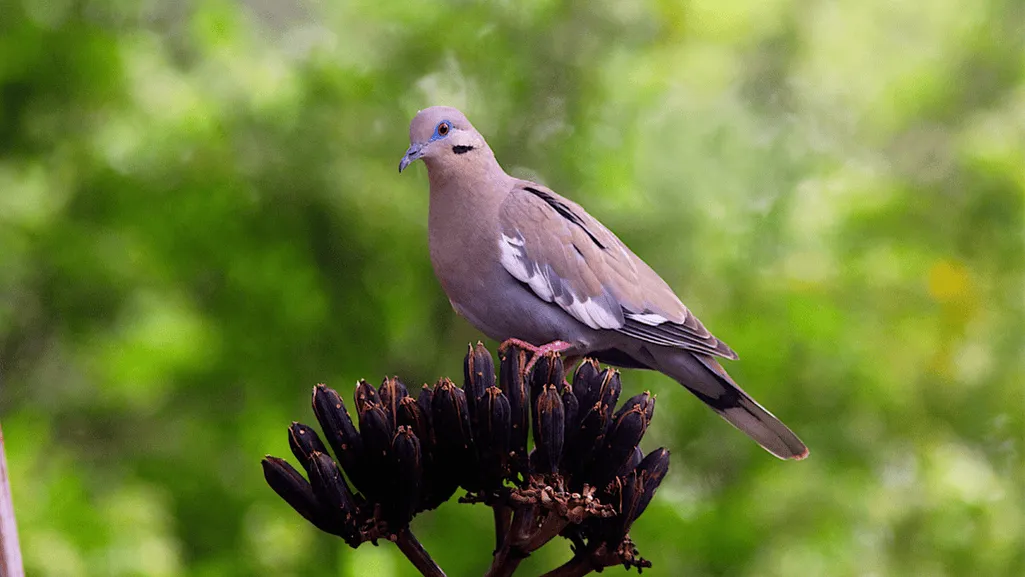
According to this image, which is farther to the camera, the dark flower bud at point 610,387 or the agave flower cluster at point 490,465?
the dark flower bud at point 610,387

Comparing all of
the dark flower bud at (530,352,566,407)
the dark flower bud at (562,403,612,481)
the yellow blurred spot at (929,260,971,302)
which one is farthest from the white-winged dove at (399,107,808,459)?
the yellow blurred spot at (929,260,971,302)

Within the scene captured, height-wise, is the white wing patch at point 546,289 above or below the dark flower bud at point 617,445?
above

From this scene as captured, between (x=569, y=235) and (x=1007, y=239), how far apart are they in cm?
390

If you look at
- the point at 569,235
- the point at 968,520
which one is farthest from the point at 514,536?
the point at 968,520

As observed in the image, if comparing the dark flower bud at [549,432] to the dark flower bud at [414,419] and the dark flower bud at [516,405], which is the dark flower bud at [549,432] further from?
the dark flower bud at [414,419]

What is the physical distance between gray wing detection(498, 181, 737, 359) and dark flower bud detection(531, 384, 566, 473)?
1.37 ft

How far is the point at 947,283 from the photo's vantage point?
5.18 metres

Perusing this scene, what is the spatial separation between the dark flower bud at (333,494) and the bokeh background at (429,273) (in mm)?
3066

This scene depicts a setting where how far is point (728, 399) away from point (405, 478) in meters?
0.82

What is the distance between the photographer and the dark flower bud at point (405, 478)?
1473 mm

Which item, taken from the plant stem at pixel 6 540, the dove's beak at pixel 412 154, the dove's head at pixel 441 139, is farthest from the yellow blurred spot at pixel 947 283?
the plant stem at pixel 6 540

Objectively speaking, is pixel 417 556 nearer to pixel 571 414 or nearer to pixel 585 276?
pixel 571 414

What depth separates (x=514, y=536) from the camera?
1.50m

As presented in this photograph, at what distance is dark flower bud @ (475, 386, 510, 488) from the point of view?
1480 mm
